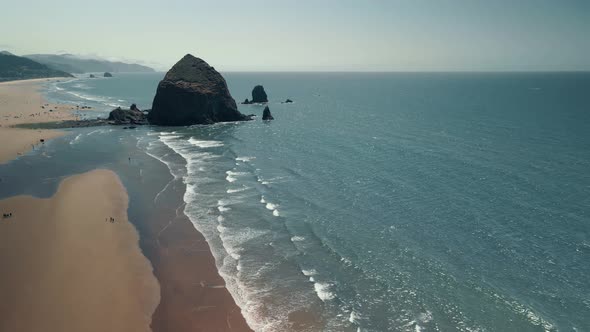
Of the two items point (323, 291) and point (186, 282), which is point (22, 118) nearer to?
point (186, 282)

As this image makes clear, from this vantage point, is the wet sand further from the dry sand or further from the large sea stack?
the large sea stack

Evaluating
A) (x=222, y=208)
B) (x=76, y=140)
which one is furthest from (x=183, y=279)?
(x=76, y=140)

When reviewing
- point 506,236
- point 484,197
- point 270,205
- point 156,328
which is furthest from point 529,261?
point 156,328

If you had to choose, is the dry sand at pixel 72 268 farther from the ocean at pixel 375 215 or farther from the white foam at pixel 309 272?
the white foam at pixel 309 272

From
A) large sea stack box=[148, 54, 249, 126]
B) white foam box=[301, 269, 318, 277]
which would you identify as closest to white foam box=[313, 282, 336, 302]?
white foam box=[301, 269, 318, 277]

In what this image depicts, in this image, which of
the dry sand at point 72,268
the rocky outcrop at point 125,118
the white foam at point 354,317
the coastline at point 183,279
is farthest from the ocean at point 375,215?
the rocky outcrop at point 125,118

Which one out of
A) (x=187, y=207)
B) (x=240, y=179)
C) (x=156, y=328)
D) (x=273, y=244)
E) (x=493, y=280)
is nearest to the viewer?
(x=156, y=328)

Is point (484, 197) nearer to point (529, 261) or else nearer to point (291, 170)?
point (529, 261)
